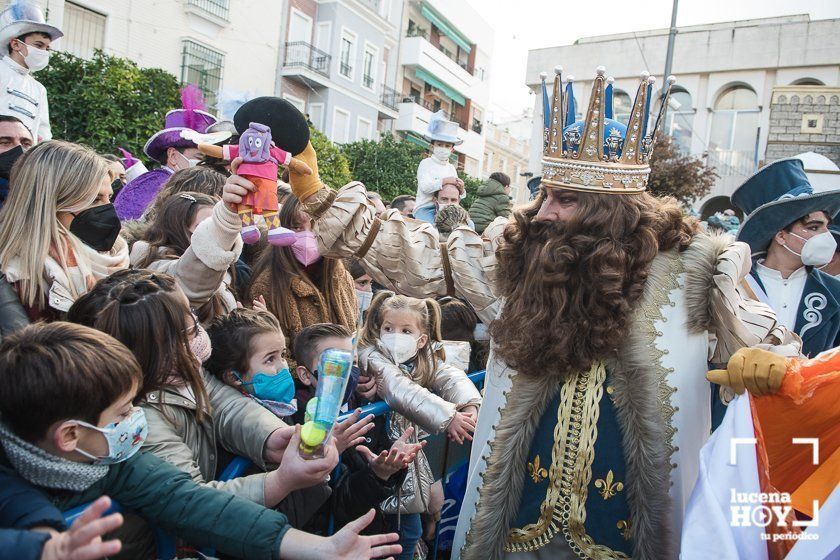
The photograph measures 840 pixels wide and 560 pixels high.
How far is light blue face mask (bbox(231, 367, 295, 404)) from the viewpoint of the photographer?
252cm

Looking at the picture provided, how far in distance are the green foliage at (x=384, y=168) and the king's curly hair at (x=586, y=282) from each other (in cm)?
1656

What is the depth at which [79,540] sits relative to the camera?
1.34 meters

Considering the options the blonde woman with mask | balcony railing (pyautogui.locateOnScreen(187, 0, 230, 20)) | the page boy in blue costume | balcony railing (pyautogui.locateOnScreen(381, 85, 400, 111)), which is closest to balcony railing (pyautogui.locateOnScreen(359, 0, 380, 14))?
balcony railing (pyautogui.locateOnScreen(381, 85, 400, 111))

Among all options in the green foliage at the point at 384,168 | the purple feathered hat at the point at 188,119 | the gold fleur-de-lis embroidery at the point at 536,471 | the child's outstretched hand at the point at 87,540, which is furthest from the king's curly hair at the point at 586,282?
the green foliage at the point at 384,168

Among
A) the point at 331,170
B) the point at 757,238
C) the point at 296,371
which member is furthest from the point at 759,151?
the point at 296,371

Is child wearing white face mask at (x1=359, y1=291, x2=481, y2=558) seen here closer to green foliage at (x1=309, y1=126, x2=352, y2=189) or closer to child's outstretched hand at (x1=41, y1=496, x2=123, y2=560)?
child's outstretched hand at (x1=41, y1=496, x2=123, y2=560)

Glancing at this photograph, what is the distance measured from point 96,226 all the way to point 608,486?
86.2 inches

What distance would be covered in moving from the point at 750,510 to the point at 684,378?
1.42 ft

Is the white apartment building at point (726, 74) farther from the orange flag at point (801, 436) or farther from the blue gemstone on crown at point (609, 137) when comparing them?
the orange flag at point (801, 436)

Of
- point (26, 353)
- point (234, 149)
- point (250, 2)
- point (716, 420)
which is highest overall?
point (250, 2)

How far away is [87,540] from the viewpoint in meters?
1.34

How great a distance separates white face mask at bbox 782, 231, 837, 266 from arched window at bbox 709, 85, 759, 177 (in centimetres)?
2285

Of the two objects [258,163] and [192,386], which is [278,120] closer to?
[258,163]

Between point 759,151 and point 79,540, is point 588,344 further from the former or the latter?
point 759,151
